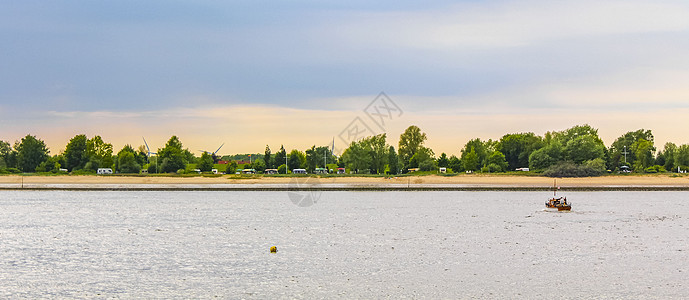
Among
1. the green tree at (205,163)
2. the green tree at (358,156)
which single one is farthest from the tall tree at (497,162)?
the green tree at (205,163)

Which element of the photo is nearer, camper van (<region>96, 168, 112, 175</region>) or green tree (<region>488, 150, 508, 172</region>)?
camper van (<region>96, 168, 112, 175</region>)

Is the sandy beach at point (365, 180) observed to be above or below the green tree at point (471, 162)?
below

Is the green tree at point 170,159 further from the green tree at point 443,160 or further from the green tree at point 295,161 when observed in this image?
the green tree at point 443,160

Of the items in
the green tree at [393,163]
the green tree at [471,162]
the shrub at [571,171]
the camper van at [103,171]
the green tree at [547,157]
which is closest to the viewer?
the shrub at [571,171]

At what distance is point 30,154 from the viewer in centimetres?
13975

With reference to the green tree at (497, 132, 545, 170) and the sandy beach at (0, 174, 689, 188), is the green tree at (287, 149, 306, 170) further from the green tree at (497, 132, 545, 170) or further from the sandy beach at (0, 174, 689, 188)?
the green tree at (497, 132, 545, 170)

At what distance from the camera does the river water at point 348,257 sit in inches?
677

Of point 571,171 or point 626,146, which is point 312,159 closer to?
point 571,171

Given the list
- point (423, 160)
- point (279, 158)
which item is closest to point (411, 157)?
point (423, 160)

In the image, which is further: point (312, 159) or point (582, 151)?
point (312, 159)

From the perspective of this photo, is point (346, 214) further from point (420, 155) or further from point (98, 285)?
point (420, 155)

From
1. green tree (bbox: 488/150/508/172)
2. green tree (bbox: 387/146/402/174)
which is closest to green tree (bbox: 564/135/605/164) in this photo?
green tree (bbox: 488/150/508/172)

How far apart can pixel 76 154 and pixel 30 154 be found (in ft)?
35.2

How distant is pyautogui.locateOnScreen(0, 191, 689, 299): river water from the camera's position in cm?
1719
